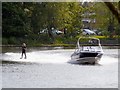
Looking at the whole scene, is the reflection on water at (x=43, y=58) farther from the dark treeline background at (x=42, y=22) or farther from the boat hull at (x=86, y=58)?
the dark treeline background at (x=42, y=22)

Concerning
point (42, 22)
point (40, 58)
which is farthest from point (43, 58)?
point (42, 22)

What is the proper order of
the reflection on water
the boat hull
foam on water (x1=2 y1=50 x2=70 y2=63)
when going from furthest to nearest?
foam on water (x1=2 y1=50 x2=70 y2=63)
the reflection on water
the boat hull

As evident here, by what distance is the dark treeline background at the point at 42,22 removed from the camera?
206 ft

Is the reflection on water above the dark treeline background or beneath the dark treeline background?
beneath

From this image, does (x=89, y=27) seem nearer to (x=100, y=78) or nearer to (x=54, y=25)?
(x=54, y=25)

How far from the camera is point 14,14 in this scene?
6325cm

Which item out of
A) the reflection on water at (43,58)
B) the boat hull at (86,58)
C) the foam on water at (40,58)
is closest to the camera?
the boat hull at (86,58)

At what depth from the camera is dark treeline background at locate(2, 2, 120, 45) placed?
62875mm

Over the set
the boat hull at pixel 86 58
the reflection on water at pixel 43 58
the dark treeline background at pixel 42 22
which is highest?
the dark treeline background at pixel 42 22

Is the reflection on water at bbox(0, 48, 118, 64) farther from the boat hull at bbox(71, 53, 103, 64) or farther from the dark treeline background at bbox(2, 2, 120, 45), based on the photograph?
the dark treeline background at bbox(2, 2, 120, 45)

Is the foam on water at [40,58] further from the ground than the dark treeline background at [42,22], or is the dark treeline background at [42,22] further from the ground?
the dark treeline background at [42,22]

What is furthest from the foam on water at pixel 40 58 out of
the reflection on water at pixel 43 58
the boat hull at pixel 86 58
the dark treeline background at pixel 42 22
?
the dark treeline background at pixel 42 22

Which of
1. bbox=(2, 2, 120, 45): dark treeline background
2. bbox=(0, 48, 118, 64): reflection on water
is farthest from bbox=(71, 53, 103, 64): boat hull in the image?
bbox=(2, 2, 120, 45): dark treeline background

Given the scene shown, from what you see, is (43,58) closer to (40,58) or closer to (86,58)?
(40,58)
